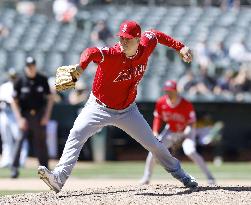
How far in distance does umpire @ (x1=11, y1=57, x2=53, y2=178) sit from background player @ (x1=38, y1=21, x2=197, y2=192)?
476 cm

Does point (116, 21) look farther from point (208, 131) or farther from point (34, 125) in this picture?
point (34, 125)

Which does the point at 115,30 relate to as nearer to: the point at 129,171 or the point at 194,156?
the point at 129,171

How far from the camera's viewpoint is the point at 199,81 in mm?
19797

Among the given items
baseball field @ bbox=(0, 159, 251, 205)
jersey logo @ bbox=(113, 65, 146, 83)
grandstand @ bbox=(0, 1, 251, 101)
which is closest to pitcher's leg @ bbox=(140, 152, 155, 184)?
baseball field @ bbox=(0, 159, 251, 205)

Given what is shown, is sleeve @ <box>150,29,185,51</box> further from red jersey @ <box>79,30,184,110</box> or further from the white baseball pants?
the white baseball pants

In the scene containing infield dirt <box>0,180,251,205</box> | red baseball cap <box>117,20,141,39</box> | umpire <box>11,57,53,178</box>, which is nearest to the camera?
infield dirt <box>0,180,251,205</box>

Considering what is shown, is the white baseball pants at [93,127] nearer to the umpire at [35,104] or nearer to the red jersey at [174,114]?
the red jersey at [174,114]

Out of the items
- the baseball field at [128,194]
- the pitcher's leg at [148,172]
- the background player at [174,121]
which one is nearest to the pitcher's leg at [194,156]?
the background player at [174,121]

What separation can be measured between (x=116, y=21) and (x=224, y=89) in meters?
4.19

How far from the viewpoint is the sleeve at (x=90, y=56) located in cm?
804

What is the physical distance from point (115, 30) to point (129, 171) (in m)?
6.63

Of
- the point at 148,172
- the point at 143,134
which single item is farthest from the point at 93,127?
the point at 148,172

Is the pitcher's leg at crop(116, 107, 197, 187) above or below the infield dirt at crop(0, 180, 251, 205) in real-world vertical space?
above

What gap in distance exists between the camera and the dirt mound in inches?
323
